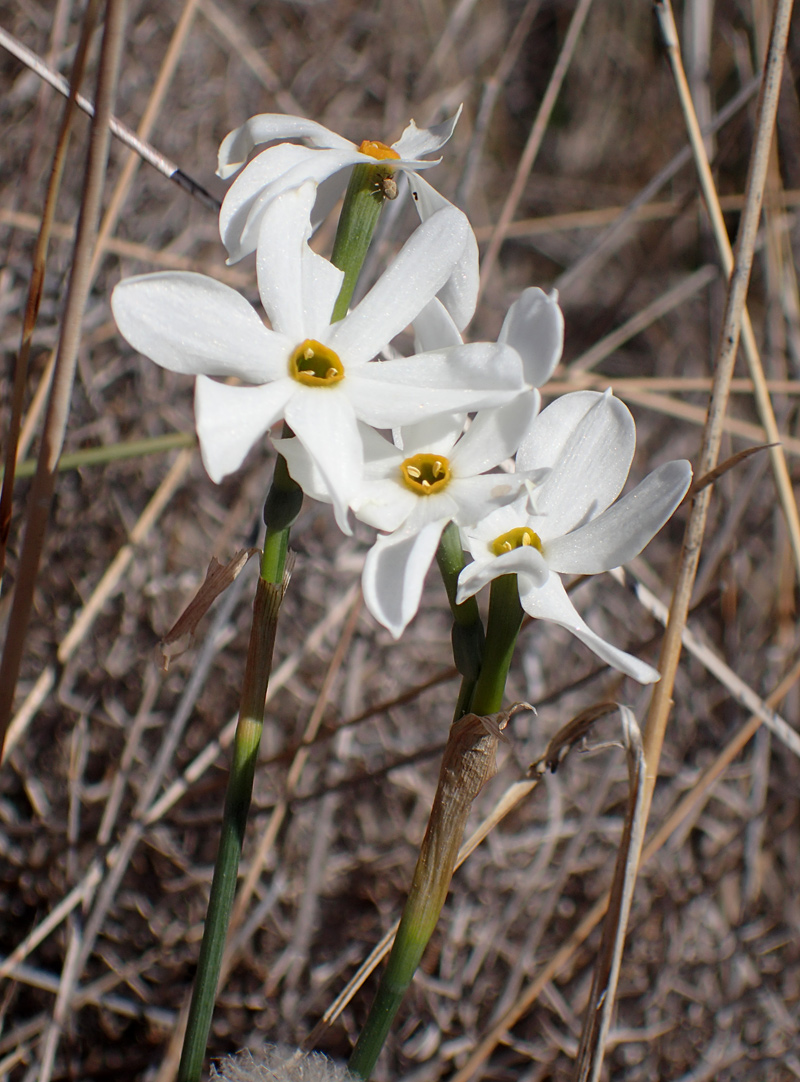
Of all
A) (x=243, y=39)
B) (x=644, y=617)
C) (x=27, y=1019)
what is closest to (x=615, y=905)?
(x=27, y=1019)

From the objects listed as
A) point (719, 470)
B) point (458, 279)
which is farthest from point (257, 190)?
point (719, 470)

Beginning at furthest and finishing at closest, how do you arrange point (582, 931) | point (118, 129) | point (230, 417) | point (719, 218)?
point (582, 931) → point (719, 218) → point (118, 129) → point (230, 417)

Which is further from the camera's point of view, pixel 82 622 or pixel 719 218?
pixel 82 622

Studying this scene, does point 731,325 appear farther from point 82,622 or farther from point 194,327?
point 82,622

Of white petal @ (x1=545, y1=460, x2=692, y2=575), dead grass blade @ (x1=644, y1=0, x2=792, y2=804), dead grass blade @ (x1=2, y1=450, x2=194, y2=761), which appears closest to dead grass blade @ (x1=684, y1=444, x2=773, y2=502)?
dead grass blade @ (x1=644, y1=0, x2=792, y2=804)

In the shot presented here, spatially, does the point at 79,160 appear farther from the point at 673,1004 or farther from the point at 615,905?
the point at 673,1004

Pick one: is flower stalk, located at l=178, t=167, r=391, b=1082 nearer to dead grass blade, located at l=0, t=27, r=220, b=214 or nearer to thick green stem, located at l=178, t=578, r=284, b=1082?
thick green stem, located at l=178, t=578, r=284, b=1082

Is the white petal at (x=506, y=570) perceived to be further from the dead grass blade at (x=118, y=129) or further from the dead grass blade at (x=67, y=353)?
the dead grass blade at (x=118, y=129)
